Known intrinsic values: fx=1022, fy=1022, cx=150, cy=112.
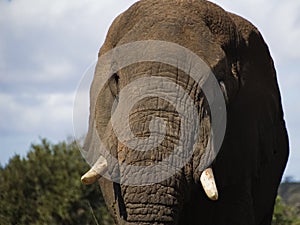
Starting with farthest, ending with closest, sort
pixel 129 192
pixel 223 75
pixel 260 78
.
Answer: pixel 260 78 → pixel 223 75 → pixel 129 192

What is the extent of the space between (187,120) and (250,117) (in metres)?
1.12

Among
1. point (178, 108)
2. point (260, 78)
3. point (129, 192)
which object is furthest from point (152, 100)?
point (260, 78)

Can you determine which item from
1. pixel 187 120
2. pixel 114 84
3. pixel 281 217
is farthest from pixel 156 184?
pixel 281 217

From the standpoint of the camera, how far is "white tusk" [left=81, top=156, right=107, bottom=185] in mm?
6410

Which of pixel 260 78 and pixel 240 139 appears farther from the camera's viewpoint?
pixel 260 78

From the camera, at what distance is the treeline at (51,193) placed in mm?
15578

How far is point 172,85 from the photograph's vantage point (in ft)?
21.4

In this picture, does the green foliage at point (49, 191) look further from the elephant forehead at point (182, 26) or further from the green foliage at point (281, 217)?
the elephant forehead at point (182, 26)

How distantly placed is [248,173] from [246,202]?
0.70 ft

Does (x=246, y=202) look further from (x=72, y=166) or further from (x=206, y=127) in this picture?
(x=72, y=166)

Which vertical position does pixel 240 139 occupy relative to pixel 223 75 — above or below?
below

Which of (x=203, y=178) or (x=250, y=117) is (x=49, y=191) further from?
(x=203, y=178)

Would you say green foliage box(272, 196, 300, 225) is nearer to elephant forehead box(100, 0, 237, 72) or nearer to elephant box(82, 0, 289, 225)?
elephant box(82, 0, 289, 225)

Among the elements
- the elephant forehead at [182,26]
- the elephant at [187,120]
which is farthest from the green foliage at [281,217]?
the elephant forehead at [182,26]
